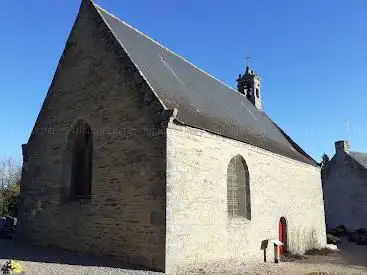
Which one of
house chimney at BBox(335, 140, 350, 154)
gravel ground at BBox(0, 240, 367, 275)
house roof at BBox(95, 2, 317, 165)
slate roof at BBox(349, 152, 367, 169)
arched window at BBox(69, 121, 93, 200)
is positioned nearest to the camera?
gravel ground at BBox(0, 240, 367, 275)

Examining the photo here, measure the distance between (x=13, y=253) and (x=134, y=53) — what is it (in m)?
8.05

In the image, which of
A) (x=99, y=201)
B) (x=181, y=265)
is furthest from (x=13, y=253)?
(x=181, y=265)

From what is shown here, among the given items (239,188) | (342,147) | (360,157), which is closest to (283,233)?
(239,188)

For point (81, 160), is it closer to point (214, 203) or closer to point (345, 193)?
point (214, 203)

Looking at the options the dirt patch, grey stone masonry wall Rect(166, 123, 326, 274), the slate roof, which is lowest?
the dirt patch

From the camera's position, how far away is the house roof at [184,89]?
11.8 metres

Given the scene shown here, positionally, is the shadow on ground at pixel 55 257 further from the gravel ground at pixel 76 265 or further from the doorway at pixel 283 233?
the doorway at pixel 283 233

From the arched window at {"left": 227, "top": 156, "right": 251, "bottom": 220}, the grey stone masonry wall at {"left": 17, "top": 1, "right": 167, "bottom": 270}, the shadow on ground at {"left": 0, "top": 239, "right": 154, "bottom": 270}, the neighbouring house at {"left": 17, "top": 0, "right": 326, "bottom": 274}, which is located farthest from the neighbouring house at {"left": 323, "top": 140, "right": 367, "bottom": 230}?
the shadow on ground at {"left": 0, "top": 239, "right": 154, "bottom": 270}

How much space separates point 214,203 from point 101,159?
163 inches

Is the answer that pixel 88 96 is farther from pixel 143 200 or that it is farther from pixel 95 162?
pixel 143 200

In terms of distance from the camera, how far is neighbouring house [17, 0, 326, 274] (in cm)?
1011

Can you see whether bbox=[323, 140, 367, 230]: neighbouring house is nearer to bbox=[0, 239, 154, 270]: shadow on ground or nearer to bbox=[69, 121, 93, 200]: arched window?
bbox=[69, 121, 93, 200]: arched window

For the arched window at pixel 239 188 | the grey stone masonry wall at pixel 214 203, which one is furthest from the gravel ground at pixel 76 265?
the arched window at pixel 239 188

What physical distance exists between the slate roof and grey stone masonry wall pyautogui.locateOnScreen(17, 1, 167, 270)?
25321mm
